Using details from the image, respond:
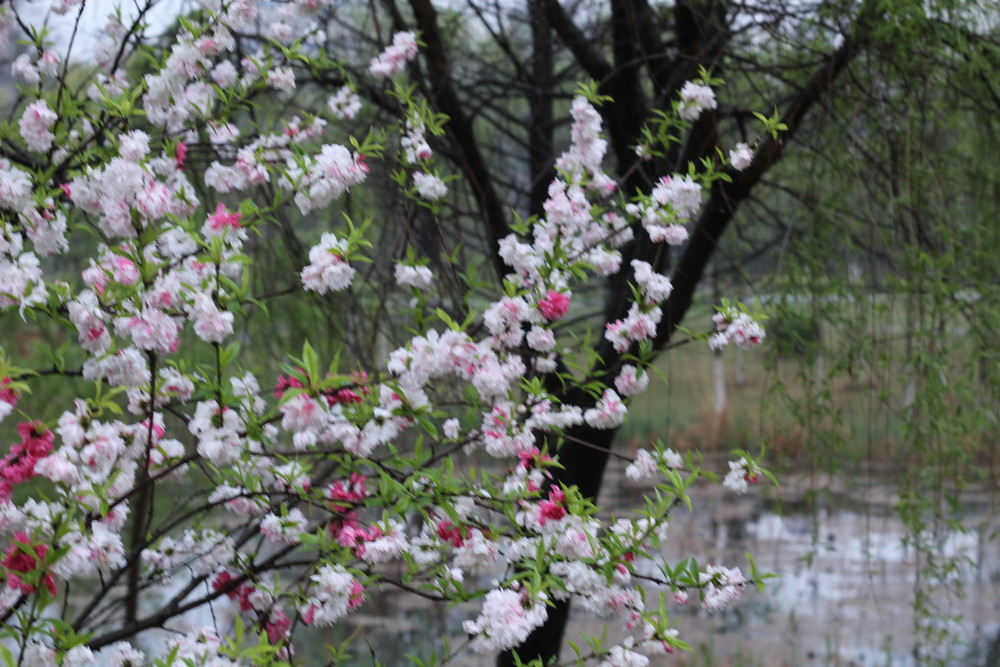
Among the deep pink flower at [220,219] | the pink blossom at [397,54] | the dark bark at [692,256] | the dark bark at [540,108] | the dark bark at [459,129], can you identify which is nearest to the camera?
the deep pink flower at [220,219]

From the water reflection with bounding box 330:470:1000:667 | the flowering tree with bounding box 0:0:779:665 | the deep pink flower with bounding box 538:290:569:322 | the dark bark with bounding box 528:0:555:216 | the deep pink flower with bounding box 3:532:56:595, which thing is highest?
the dark bark with bounding box 528:0:555:216

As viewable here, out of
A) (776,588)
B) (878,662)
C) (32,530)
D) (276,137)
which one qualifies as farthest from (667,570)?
(776,588)

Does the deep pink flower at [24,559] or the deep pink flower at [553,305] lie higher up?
the deep pink flower at [553,305]

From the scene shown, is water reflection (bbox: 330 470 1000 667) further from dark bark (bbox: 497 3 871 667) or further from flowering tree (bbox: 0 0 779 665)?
flowering tree (bbox: 0 0 779 665)

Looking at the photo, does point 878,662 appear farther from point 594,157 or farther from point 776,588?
point 594,157

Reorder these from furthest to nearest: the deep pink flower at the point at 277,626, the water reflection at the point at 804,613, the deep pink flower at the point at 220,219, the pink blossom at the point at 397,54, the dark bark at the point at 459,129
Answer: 1. the water reflection at the point at 804,613
2. the dark bark at the point at 459,129
3. the pink blossom at the point at 397,54
4. the deep pink flower at the point at 277,626
5. the deep pink flower at the point at 220,219

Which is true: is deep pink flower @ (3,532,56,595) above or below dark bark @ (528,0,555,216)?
below

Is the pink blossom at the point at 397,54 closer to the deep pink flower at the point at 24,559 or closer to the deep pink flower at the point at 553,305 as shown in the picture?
the deep pink flower at the point at 553,305

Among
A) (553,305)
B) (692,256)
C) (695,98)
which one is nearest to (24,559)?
(553,305)

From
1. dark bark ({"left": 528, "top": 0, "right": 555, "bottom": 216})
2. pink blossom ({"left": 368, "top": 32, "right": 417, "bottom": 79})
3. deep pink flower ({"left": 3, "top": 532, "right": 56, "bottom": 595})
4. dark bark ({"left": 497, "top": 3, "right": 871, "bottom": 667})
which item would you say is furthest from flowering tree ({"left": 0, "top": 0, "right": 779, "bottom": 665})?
dark bark ({"left": 528, "top": 0, "right": 555, "bottom": 216})

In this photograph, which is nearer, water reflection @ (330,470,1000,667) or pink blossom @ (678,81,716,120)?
pink blossom @ (678,81,716,120)

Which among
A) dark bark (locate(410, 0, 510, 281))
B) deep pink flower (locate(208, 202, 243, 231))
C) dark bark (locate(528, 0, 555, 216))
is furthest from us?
dark bark (locate(528, 0, 555, 216))

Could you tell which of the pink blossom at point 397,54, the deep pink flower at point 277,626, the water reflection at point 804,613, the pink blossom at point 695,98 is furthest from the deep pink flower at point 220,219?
the water reflection at point 804,613

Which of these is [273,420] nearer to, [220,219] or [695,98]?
[220,219]
